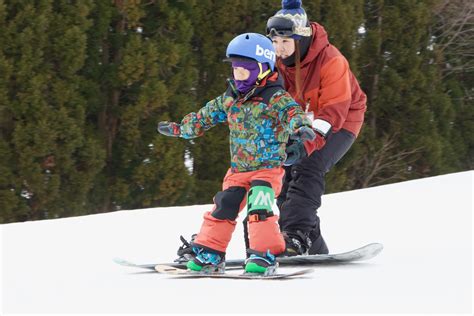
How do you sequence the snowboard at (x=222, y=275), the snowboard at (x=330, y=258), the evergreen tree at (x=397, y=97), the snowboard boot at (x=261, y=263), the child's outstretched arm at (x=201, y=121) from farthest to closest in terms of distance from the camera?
the evergreen tree at (x=397, y=97) < the child's outstretched arm at (x=201, y=121) < the snowboard at (x=330, y=258) < the snowboard boot at (x=261, y=263) < the snowboard at (x=222, y=275)

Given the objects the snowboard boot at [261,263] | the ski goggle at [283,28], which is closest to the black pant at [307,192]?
the ski goggle at [283,28]

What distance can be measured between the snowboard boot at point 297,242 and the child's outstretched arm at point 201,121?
744 millimetres

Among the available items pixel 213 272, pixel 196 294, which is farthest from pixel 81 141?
pixel 196 294

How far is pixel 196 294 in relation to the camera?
3.63 meters

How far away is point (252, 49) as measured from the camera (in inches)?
171

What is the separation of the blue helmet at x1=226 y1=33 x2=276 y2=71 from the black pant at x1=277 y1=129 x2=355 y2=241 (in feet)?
2.80

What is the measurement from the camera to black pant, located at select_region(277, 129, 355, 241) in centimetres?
498

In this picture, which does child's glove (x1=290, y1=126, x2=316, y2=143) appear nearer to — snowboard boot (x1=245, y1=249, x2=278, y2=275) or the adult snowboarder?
snowboard boot (x1=245, y1=249, x2=278, y2=275)

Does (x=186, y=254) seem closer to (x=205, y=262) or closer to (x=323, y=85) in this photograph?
(x=205, y=262)

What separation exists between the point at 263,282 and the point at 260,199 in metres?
0.48

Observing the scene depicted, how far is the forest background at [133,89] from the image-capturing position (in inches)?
291

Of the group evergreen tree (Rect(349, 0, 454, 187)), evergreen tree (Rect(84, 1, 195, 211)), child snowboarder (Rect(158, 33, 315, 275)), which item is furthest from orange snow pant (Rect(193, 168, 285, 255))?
evergreen tree (Rect(349, 0, 454, 187))

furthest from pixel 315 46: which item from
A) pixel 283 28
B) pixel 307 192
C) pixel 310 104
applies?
pixel 307 192

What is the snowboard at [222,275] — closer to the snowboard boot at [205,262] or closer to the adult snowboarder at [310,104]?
the snowboard boot at [205,262]
